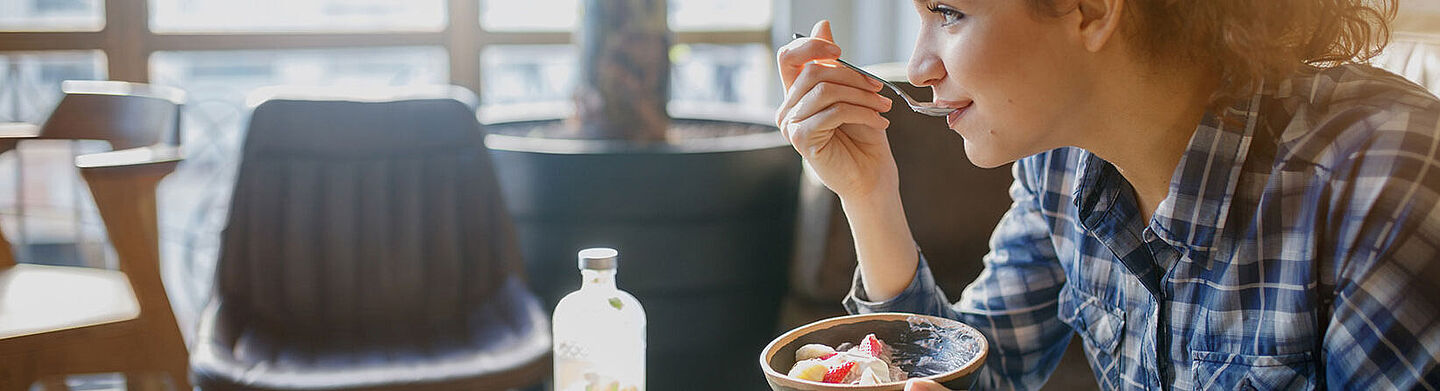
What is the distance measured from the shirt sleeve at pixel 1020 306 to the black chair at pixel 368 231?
83 centimetres

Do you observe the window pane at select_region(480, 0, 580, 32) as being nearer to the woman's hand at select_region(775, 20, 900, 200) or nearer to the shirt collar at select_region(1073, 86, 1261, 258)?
the woman's hand at select_region(775, 20, 900, 200)

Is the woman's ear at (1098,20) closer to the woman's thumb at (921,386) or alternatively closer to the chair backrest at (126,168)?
the woman's thumb at (921,386)

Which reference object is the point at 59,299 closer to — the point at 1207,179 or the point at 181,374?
the point at 181,374

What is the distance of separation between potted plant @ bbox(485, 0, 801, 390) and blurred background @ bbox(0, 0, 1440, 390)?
50cm

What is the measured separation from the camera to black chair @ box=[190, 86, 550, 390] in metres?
1.88

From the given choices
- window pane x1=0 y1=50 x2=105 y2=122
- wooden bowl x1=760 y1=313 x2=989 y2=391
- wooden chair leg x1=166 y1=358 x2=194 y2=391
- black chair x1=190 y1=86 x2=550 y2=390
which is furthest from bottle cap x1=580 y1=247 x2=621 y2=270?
window pane x1=0 y1=50 x2=105 y2=122

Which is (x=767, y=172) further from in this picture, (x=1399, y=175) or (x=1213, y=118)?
(x=1399, y=175)

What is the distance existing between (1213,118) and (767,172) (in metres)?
1.27

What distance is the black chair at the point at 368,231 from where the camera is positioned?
6.15 feet

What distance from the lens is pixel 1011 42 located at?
864 mm

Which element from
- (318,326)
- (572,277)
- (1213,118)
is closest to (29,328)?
(318,326)

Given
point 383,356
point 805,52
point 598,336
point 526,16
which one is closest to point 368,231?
point 383,356

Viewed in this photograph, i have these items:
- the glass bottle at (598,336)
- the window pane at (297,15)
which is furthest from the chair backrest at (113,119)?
the glass bottle at (598,336)

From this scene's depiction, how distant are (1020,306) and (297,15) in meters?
2.70
